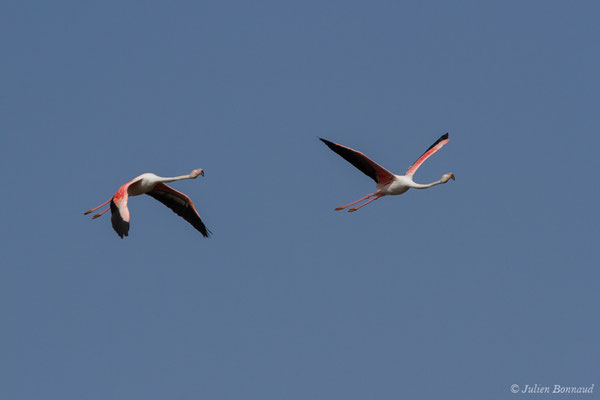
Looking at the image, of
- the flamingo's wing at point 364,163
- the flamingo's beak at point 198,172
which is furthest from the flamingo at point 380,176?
the flamingo's beak at point 198,172

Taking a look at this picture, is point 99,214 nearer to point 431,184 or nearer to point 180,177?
point 180,177

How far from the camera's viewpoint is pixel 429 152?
40.2 meters

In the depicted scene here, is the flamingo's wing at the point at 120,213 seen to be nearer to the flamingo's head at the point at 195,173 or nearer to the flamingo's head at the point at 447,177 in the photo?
the flamingo's head at the point at 195,173

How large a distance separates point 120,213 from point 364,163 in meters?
7.31

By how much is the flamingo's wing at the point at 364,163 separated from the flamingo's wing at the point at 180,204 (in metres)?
4.80

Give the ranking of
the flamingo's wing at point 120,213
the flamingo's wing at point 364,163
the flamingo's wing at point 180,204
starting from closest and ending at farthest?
1. the flamingo's wing at point 120,213
2. the flamingo's wing at point 364,163
3. the flamingo's wing at point 180,204

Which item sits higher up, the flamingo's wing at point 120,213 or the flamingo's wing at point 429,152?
the flamingo's wing at point 429,152

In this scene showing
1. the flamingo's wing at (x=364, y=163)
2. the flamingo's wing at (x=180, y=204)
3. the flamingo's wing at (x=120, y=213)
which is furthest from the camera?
the flamingo's wing at (x=180, y=204)

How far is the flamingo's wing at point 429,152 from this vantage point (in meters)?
39.0

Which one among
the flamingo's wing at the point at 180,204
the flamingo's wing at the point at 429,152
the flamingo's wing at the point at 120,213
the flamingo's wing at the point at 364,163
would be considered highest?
the flamingo's wing at the point at 429,152

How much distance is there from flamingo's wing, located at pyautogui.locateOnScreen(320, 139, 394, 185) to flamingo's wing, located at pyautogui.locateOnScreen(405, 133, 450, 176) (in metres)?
0.98

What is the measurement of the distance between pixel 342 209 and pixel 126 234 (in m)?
8.04

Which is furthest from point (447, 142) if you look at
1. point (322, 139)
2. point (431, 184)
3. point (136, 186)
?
point (136, 186)

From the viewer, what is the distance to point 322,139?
3628cm
